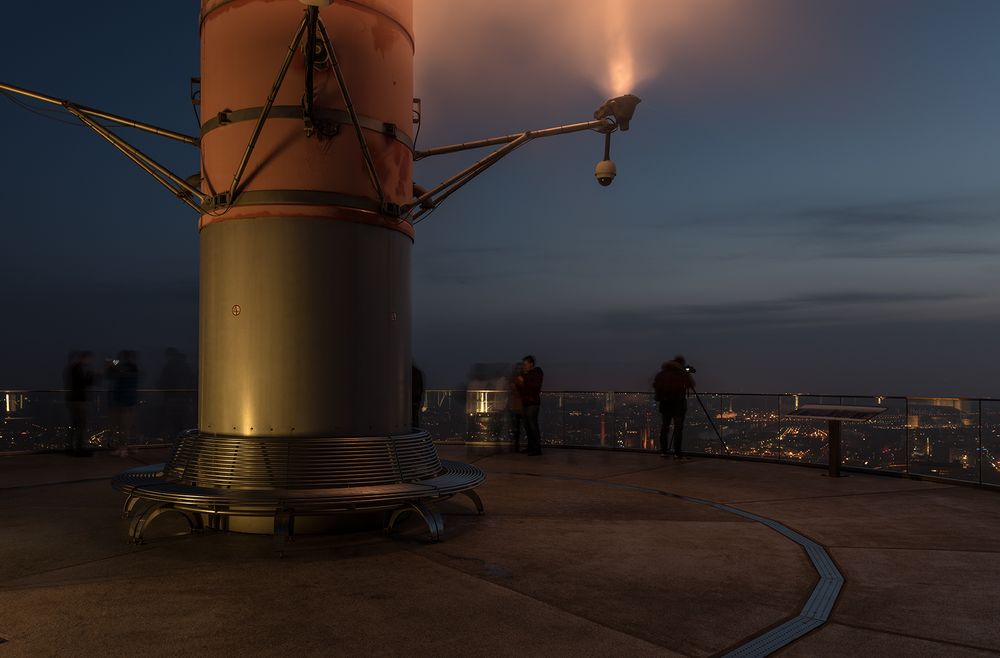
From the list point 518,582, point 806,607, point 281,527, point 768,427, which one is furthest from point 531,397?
point 806,607

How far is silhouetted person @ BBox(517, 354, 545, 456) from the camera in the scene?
1522 cm

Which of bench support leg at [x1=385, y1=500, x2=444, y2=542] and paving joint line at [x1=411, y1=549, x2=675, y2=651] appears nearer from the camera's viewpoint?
paving joint line at [x1=411, y1=549, x2=675, y2=651]

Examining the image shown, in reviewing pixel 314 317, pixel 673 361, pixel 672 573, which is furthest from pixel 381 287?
pixel 673 361

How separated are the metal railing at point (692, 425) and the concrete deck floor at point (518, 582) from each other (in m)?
2.47

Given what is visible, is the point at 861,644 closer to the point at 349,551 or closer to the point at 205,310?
the point at 349,551

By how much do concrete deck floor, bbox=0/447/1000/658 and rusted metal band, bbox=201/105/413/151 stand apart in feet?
14.4

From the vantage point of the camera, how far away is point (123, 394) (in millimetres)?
14367

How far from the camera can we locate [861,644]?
441 centimetres

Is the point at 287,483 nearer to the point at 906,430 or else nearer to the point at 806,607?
the point at 806,607

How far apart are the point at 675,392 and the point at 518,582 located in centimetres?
949

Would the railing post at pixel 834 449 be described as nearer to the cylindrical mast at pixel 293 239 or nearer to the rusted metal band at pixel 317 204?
the cylindrical mast at pixel 293 239

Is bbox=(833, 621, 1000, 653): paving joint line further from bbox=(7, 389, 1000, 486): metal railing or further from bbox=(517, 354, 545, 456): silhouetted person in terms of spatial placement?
A: bbox=(517, 354, 545, 456): silhouetted person

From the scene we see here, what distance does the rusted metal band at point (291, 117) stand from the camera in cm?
747

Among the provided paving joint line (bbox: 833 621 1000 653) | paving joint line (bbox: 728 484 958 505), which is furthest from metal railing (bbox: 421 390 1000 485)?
paving joint line (bbox: 833 621 1000 653)
